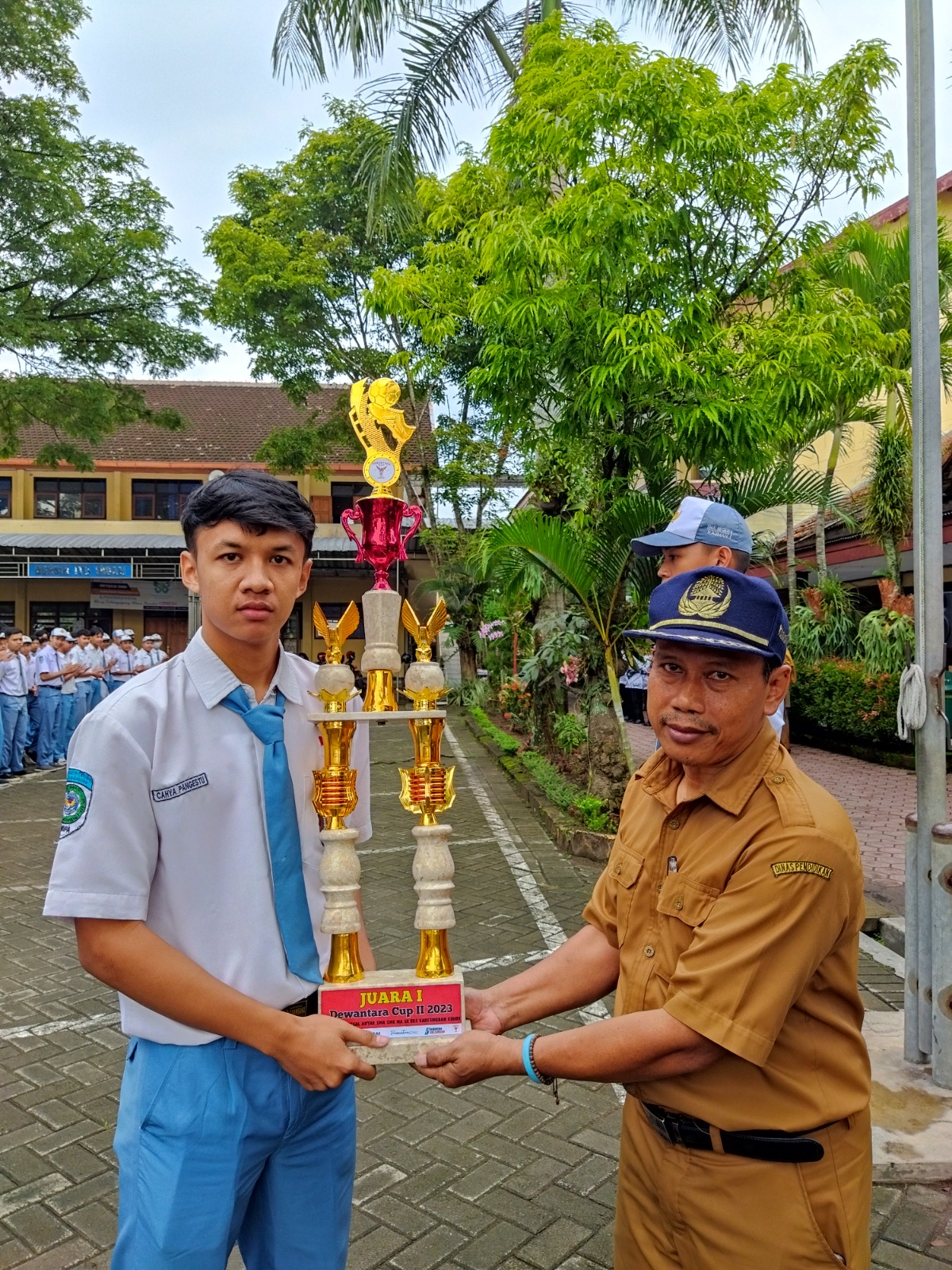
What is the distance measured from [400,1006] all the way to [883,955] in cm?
424

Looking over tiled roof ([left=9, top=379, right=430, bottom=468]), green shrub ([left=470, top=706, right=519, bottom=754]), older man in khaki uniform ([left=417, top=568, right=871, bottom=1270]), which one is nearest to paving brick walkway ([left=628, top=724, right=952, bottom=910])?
green shrub ([left=470, top=706, right=519, bottom=754])

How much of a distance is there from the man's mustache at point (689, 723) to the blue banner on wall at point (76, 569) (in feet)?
85.5

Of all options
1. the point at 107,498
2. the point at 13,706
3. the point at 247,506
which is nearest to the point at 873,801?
the point at 247,506

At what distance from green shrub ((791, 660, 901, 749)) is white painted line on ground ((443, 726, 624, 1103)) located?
552cm

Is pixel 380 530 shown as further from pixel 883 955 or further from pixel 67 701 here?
pixel 67 701

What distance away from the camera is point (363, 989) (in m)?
1.94

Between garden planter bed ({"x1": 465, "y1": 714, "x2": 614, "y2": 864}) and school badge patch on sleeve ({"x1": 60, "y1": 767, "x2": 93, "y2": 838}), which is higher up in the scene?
school badge patch on sleeve ({"x1": 60, "y1": 767, "x2": 93, "y2": 838})

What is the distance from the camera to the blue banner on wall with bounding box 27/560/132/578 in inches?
1005

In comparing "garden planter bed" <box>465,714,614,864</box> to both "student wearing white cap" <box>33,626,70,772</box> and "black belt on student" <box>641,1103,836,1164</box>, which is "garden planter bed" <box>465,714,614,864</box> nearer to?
"black belt on student" <box>641,1103,836,1164</box>

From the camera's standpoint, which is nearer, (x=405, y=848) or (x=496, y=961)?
(x=496, y=961)

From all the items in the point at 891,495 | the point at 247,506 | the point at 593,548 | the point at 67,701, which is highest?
the point at 891,495

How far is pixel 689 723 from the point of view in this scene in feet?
5.83

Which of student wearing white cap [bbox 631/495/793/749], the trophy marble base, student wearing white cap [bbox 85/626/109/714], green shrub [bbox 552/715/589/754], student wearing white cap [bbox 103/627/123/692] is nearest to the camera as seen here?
the trophy marble base

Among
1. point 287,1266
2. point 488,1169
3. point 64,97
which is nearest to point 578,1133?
point 488,1169
